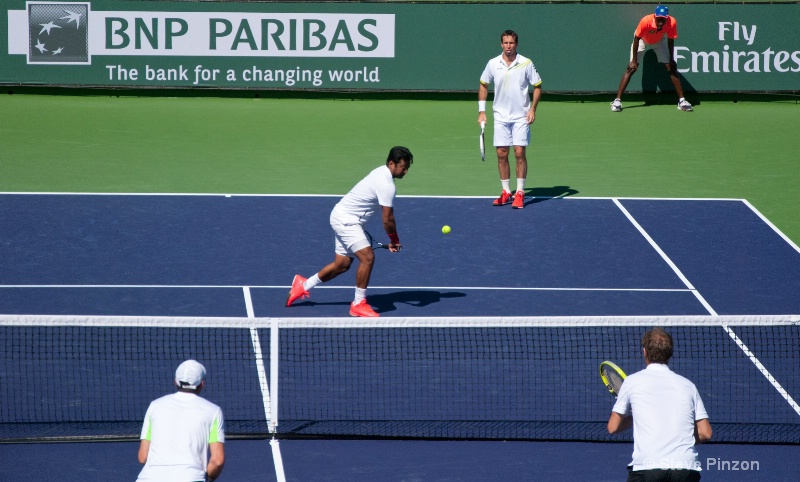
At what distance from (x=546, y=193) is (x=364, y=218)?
6.03 metres

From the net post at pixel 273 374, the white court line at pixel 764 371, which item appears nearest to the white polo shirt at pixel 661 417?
the net post at pixel 273 374

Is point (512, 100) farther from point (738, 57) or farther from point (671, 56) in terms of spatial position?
point (738, 57)

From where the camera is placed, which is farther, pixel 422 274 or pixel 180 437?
pixel 422 274

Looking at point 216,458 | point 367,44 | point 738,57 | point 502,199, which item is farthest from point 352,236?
point 738,57

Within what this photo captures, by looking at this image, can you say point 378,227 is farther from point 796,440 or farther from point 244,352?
point 796,440

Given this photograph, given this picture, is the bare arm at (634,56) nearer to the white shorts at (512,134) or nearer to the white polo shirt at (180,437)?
the white shorts at (512,134)

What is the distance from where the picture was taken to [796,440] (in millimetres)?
9023

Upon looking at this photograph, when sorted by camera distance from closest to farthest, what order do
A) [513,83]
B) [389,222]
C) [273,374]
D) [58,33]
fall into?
[273,374]
[389,222]
[513,83]
[58,33]

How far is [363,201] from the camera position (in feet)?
37.3

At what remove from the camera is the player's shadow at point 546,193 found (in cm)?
1655

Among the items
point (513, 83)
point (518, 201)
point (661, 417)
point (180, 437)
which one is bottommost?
point (180, 437)

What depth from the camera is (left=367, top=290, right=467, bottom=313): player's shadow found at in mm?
12109

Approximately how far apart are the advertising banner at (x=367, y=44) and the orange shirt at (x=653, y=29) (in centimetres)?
64

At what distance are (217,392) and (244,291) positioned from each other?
2912mm
